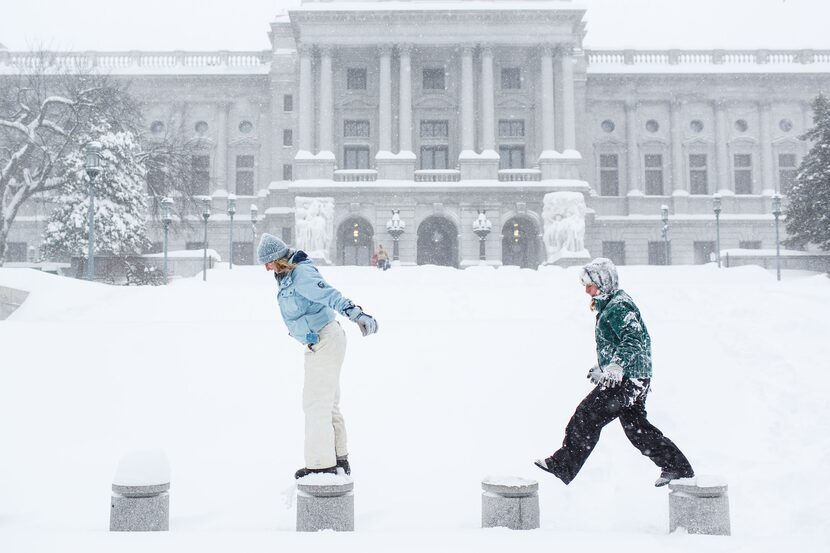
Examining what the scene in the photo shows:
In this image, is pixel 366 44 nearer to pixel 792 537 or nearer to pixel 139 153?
pixel 139 153

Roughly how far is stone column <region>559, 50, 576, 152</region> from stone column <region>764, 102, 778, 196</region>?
47.9 feet

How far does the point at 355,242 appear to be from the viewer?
1636 inches

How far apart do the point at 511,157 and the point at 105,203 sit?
22.5 meters

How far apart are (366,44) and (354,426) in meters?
35.9

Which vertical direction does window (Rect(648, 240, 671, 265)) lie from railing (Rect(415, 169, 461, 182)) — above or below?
below

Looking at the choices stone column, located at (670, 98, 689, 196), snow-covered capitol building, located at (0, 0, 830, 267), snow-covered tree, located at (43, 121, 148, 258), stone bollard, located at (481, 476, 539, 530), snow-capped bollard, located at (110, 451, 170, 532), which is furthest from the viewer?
stone column, located at (670, 98, 689, 196)

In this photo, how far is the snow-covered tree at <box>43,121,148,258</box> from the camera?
30.4 m

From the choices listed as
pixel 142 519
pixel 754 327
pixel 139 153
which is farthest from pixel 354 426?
Result: pixel 139 153

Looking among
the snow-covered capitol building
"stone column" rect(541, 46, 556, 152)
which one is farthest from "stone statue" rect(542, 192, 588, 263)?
"stone column" rect(541, 46, 556, 152)

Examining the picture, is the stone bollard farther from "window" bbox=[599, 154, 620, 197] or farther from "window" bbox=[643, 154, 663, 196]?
"window" bbox=[643, 154, 663, 196]

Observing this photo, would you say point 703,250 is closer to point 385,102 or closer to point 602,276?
point 385,102

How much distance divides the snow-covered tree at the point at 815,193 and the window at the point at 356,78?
2371 centimetres

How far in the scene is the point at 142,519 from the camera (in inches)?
205

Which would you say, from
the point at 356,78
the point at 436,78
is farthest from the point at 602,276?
the point at 356,78
